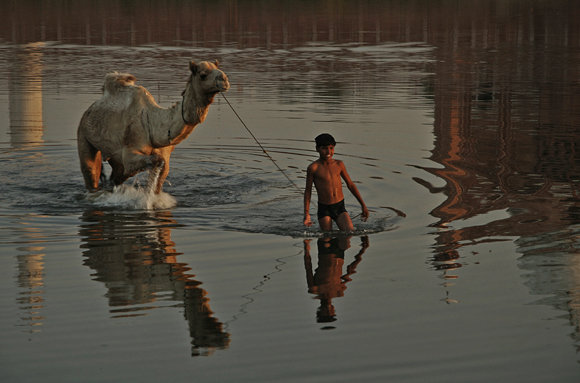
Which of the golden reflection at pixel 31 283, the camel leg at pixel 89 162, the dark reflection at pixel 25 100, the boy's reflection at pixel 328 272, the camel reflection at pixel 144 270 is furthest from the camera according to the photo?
the dark reflection at pixel 25 100

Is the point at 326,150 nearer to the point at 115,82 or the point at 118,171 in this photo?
the point at 115,82

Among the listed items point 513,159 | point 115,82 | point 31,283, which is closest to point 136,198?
point 115,82

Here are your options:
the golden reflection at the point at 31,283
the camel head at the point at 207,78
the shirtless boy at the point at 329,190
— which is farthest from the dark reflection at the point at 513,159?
the golden reflection at the point at 31,283

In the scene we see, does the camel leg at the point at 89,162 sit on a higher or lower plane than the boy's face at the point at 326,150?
lower

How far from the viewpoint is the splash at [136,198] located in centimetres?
1039

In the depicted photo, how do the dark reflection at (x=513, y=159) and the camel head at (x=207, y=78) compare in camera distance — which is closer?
the dark reflection at (x=513, y=159)

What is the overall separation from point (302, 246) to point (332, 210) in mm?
635

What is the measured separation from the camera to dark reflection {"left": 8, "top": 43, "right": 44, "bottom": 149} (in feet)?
52.5

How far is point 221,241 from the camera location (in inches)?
338

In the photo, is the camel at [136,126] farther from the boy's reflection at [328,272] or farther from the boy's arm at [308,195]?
the boy's reflection at [328,272]

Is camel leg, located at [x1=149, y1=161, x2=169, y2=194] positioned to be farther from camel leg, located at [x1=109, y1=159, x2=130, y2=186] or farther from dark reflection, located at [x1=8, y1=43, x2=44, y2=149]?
dark reflection, located at [x1=8, y1=43, x2=44, y2=149]

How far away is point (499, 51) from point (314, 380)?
28895 millimetres

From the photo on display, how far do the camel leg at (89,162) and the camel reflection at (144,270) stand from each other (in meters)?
1.37

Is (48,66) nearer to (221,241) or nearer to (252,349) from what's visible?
(221,241)
